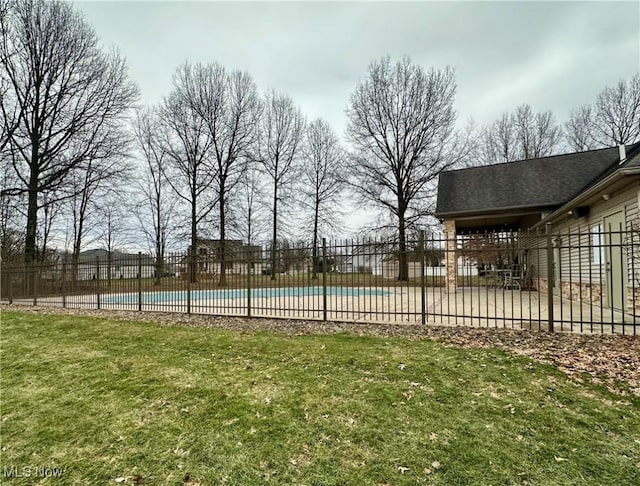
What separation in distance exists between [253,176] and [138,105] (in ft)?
26.9

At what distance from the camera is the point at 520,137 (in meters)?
25.2

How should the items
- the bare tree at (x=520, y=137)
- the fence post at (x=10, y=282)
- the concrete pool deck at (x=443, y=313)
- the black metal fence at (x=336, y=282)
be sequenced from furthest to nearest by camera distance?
the bare tree at (x=520, y=137), the fence post at (x=10, y=282), the black metal fence at (x=336, y=282), the concrete pool deck at (x=443, y=313)

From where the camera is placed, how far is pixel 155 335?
6.31 metres

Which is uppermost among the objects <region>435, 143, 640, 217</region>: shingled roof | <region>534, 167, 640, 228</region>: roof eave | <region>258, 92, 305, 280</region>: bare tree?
<region>258, 92, 305, 280</region>: bare tree

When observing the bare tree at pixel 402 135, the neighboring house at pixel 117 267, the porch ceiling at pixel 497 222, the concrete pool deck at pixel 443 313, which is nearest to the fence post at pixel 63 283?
the concrete pool deck at pixel 443 313

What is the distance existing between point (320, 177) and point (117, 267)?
18.0 metres

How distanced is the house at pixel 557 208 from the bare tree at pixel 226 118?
12.5 m

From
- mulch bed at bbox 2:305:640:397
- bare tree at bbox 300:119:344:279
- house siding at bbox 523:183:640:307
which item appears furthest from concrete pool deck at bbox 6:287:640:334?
bare tree at bbox 300:119:344:279

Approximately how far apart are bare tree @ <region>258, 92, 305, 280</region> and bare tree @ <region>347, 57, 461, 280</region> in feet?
16.7

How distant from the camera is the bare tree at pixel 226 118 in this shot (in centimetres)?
2073

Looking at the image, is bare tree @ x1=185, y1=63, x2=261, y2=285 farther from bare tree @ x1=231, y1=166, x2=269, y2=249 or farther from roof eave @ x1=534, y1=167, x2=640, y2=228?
roof eave @ x1=534, y1=167, x2=640, y2=228

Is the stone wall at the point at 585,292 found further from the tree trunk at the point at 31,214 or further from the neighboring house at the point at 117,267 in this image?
the tree trunk at the point at 31,214

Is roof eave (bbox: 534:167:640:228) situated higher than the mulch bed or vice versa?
roof eave (bbox: 534:167:640:228)

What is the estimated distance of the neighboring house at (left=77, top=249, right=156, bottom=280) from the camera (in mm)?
9352
